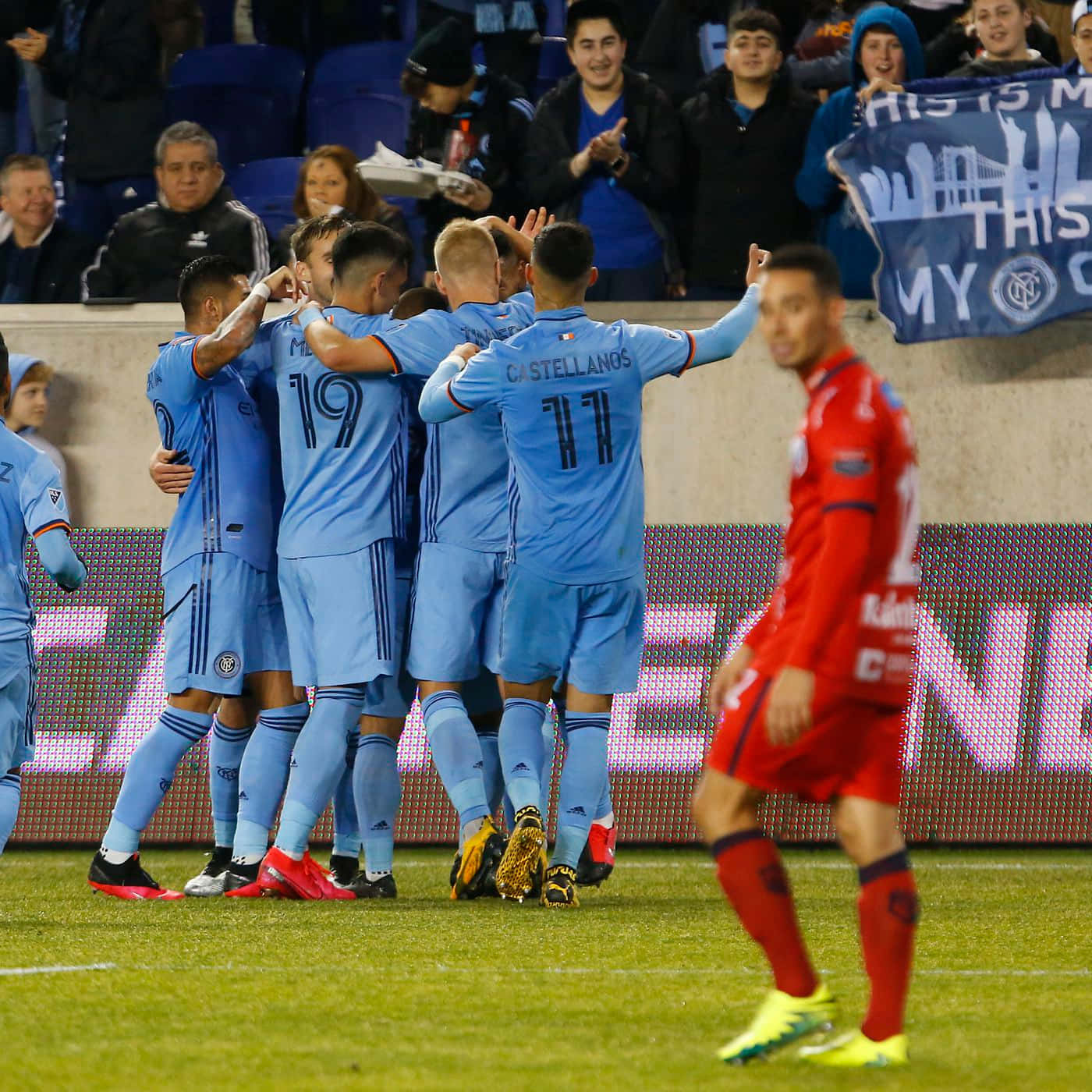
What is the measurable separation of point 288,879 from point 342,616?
3.19 feet

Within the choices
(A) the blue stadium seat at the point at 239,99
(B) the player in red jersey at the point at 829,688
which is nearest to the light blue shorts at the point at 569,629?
(B) the player in red jersey at the point at 829,688

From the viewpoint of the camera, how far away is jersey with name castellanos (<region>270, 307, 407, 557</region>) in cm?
723

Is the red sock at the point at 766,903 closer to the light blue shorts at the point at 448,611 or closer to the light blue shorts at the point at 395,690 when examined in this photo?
the light blue shorts at the point at 448,611

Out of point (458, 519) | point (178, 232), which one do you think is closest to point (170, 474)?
point (458, 519)

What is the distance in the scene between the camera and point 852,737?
13.2 feet

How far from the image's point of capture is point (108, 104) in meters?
12.0

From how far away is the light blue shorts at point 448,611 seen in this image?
7.29 m

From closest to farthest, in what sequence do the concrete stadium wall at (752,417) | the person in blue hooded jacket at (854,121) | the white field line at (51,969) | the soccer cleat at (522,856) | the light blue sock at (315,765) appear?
the white field line at (51,969) < the soccer cleat at (522,856) < the light blue sock at (315,765) < the concrete stadium wall at (752,417) < the person in blue hooded jacket at (854,121)

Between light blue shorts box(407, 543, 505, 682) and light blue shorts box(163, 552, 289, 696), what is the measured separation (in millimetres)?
635

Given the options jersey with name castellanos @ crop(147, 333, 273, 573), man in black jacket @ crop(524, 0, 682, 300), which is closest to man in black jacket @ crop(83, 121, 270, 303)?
man in black jacket @ crop(524, 0, 682, 300)

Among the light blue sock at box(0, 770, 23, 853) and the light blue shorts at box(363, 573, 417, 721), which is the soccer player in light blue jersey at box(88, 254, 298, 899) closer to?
the light blue shorts at box(363, 573, 417, 721)

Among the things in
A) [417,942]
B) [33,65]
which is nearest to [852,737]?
[417,942]

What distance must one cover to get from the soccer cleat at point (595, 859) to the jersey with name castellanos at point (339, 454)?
136 cm

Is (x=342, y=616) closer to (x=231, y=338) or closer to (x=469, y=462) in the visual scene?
(x=469, y=462)
